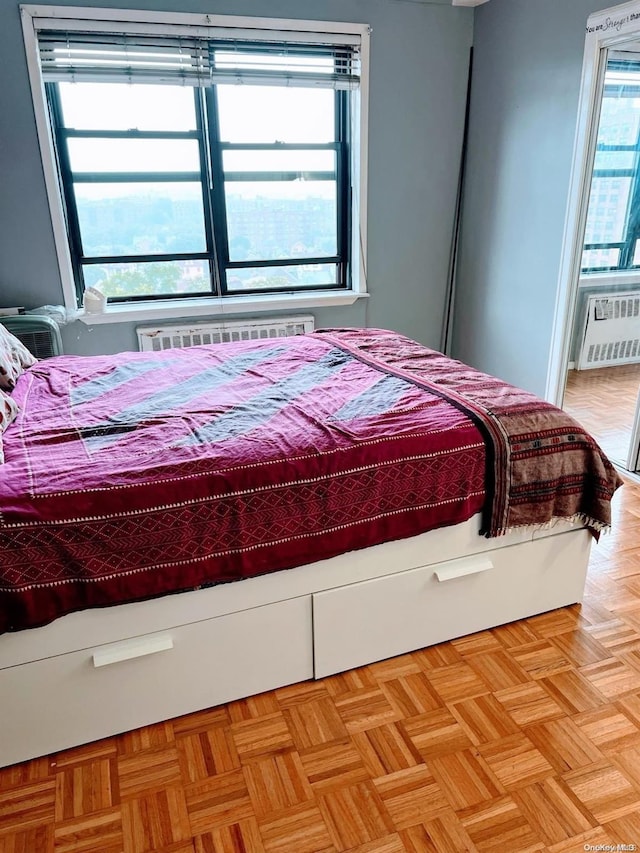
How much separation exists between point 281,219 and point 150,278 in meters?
0.89

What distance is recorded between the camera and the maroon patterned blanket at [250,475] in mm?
1394

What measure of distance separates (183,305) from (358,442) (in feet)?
7.47

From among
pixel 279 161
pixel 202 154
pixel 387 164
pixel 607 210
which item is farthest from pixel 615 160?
pixel 202 154

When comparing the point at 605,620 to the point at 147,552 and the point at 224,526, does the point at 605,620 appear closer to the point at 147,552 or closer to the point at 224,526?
the point at 224,526

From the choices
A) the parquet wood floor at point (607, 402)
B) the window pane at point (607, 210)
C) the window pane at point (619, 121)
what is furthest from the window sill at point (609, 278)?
the window pane at point (619, 121)

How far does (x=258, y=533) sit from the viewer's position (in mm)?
1536

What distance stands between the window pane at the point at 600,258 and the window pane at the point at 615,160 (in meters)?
0.39

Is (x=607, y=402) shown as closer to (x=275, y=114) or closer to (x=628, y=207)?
(x=628, y=207)

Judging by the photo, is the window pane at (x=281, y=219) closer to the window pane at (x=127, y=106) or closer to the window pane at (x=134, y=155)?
the window pane at (x=134, y=155)

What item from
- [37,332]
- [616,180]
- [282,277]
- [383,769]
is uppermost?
[616,180]

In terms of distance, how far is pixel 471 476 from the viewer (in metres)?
1.75

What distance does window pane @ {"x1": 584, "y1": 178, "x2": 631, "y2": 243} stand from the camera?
2881 millimetres

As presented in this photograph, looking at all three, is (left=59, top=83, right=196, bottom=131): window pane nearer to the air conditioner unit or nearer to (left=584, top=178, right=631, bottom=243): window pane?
the air conditioner unit

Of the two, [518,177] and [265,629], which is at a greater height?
[518,177]
